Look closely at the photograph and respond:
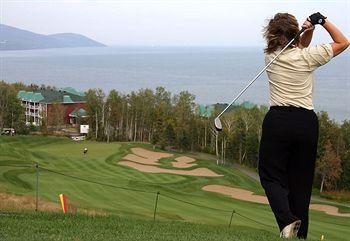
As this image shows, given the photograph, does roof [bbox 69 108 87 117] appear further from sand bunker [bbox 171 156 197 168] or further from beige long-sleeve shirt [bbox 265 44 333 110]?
beige long-sleeve shirt [bbox 265 44 333 110]

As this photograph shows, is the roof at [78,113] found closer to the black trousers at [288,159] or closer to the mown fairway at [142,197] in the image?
the mown fairway at [142,197]

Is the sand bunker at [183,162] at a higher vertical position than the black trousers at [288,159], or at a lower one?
lower

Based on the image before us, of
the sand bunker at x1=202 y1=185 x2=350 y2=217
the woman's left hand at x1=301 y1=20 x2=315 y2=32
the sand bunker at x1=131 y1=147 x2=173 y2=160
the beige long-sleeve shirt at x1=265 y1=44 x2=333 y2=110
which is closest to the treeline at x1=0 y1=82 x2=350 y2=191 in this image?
the sand bunker at x1=202 y1=185 x2=350 y2=217

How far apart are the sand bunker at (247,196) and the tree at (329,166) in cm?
646

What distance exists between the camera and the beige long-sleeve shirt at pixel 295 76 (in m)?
3.87

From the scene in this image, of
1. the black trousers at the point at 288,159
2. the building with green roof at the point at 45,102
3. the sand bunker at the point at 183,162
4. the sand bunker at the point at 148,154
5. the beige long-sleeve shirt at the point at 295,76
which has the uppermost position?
the beige long-sleeve shirt at the point at 295,76

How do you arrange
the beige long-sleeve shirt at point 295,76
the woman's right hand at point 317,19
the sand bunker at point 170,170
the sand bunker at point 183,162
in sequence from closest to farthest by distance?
the woman's right hand at point 317,19
the beige long-sleeve shirt at point 295,76
the sand bunker at point 170,170
the sand bunker at point 183,162

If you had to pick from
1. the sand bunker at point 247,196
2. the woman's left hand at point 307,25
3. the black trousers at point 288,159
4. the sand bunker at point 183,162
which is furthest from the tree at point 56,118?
the woman's left hand at point 307,25

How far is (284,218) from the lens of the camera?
3.99 metres

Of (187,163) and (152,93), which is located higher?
(152,93)

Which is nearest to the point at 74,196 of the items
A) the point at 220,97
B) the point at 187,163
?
the point at 187,163

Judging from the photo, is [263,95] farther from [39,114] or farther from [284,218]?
[284,218]

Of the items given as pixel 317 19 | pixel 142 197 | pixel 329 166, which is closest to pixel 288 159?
pixel 317 19

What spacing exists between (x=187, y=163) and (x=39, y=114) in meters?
35.3
